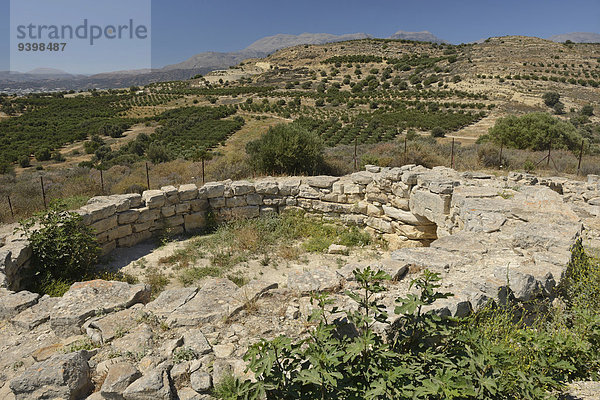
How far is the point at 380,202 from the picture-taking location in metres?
8.73

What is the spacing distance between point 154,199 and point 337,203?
15.1 feet

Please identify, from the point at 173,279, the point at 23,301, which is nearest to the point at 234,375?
the point at 23,301

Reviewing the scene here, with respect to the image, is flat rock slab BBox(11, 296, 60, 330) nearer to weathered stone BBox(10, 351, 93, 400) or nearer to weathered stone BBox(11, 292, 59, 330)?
weathered stone BBox(11, 292, 59, 330)

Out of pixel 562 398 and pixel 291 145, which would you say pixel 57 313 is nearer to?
pixel 562 398

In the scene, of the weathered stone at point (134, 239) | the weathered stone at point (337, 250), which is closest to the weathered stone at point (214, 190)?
the weathered stone at point (134, 239)

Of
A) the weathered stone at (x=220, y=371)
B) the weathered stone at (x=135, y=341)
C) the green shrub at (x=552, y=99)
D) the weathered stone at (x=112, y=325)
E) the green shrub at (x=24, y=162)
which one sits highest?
the green shrub at (x=552, y=99)

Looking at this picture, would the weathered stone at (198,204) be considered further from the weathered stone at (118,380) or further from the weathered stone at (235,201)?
the weathered stone at (118,380)

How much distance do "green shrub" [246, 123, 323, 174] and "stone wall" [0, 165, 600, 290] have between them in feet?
9.59

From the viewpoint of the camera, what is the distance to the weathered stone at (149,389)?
9.20 ft

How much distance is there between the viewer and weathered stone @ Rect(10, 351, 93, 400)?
9.13ft

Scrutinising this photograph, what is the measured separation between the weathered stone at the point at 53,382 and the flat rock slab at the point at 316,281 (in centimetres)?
236

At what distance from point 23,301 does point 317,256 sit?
5.10 m

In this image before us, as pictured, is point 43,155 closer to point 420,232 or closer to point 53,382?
point 420,232

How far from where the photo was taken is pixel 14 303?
14.5ft
